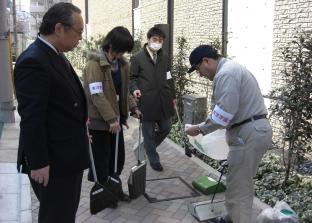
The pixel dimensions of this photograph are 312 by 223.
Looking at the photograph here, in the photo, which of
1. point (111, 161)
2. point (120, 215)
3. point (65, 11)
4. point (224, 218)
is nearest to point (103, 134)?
point (111, 161)

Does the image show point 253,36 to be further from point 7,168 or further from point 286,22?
point 7,168

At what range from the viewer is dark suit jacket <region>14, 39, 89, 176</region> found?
101 inches

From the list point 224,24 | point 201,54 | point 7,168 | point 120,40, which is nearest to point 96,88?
point 120,40

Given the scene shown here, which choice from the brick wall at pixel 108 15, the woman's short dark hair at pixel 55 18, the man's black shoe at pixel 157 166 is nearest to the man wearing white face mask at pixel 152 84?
the man's black shoe at pixel 157 166

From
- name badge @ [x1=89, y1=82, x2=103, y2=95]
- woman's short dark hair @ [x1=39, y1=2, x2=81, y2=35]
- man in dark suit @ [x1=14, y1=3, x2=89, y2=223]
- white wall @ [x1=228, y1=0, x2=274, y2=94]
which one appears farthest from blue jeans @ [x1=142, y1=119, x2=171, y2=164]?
woman's short dark hair @ [x1=39, y1=2, x2=81, y2=35]

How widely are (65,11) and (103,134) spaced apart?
1987 millimetres

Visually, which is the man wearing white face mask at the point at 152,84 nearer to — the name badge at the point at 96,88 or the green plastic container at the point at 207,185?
the green plastic container at the point at 207,185

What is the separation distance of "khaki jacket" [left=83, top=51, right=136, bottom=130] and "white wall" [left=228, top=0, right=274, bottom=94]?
351 centimetres

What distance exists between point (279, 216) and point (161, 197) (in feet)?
5.16

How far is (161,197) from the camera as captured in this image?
5.03 meters

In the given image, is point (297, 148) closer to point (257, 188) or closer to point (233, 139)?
point (257, 188)

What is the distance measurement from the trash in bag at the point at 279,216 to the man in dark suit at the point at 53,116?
6.05ft

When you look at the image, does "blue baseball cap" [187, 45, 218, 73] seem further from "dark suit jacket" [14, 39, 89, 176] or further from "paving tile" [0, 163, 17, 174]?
"paving tile" [0, 163, 17, 174]

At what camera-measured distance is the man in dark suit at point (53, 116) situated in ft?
8.47
